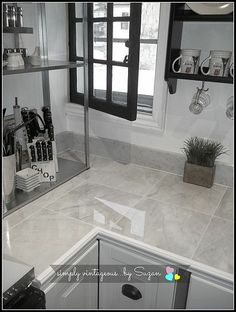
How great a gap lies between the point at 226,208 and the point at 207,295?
1.37ft

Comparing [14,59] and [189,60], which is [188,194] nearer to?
[189,60]

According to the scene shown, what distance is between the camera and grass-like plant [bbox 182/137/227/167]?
1.40 metres

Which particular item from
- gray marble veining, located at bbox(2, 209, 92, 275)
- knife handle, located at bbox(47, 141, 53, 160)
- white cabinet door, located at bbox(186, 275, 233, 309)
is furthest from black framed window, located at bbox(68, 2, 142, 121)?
white cabinet door, located at bbox(186, 275, 233, 309)

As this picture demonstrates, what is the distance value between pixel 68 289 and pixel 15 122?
30.1 inches

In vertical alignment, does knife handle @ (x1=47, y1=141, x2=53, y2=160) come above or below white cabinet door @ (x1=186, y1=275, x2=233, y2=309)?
above

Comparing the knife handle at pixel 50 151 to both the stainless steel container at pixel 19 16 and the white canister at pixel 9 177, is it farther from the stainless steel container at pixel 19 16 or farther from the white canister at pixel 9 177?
the stainless steel container at pixel 19 16

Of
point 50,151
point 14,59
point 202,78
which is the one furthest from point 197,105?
point 14,59

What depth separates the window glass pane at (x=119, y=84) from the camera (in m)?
1.45

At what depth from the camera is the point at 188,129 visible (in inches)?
59.4

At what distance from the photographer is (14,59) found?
1215mm

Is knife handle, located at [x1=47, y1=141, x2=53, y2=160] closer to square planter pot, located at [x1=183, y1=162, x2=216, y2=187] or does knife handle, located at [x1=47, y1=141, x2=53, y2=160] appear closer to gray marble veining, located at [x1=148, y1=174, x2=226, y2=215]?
gray marble veining, located at [x1=148, y1=174, x2=226, y2=215]

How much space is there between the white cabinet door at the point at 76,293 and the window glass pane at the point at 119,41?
88cm

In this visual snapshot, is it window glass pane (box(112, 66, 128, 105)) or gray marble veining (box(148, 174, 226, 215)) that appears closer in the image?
gray marble veining (box(148, 174, 226, 215))

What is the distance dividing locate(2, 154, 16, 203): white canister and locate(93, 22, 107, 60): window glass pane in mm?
670
